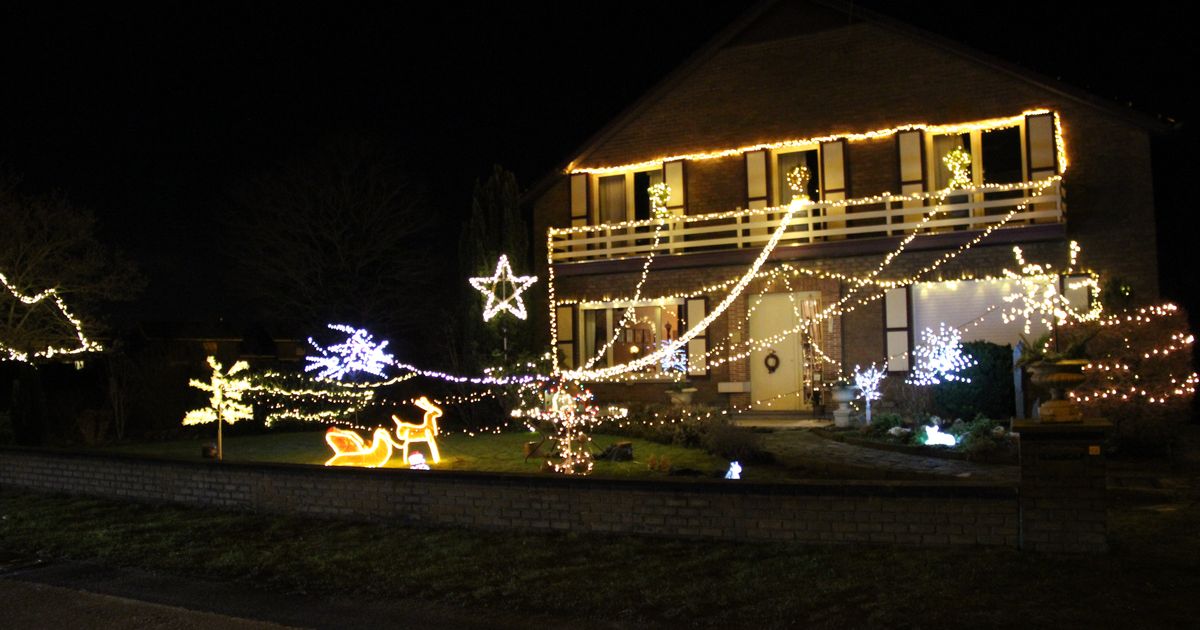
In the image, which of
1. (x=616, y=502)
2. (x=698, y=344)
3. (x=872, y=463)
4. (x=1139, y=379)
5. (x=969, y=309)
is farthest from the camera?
(x=698, y=344)

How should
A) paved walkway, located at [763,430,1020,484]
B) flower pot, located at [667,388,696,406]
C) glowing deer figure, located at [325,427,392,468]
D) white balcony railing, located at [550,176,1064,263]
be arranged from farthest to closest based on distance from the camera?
flower pot, located at [667,388,696,406] < white balcony railing, located at [550,176,1064,263] < glowing deer figure, located at [325,427,392,468] < paved walkway, located at [763,430,1020,484]

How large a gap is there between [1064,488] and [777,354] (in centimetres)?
1336

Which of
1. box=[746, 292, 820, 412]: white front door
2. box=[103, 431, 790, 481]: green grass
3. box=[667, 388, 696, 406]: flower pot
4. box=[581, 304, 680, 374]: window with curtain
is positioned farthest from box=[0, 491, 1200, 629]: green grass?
box=[581, 304, 680, 374]: window with curtain

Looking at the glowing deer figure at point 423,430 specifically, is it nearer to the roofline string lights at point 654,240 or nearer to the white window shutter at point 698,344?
the roofline string lights at point 654,240

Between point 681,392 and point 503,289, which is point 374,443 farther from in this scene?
point 681,392

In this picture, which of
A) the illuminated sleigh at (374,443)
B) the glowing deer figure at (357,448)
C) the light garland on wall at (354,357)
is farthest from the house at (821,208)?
the glowing deer figure at (357,448)

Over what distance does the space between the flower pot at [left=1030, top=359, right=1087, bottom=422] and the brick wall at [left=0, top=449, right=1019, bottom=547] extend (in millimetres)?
710

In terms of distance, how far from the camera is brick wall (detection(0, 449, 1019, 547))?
25.4 ft

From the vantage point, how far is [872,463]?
1301 cm

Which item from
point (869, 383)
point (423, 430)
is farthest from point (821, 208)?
point (423, 430)

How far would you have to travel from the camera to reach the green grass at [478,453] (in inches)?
519

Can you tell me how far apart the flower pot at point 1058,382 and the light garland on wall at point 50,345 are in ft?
63.0

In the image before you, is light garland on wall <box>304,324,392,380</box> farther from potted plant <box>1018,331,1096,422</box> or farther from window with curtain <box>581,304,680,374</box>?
potted plant <box>1018,331,1096,422</box>

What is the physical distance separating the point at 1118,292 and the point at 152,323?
4863cm
